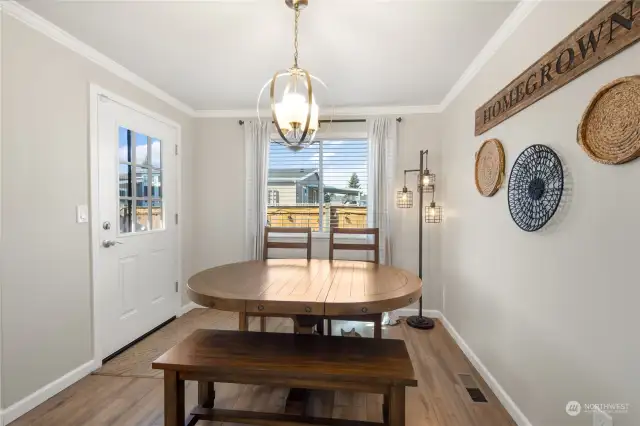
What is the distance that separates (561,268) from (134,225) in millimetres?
3083

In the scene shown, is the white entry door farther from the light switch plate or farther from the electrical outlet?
the electrical outlet

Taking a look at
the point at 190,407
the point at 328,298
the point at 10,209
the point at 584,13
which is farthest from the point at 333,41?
the point at 190,407

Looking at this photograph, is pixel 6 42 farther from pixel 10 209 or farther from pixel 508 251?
pixel 508 251

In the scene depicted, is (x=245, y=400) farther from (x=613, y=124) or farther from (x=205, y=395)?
(x=613, y=124)

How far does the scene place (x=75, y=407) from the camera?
1812 mm

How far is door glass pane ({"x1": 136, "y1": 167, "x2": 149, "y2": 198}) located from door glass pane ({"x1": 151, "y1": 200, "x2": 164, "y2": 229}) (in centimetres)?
14

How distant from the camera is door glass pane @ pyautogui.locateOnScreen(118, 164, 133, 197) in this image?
2.53m

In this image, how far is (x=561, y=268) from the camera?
1.37 metres

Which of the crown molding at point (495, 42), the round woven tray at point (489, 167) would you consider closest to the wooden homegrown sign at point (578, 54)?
the round woven tray at point (489, 167)

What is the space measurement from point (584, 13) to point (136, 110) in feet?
10.1

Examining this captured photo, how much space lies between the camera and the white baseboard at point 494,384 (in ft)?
5.49

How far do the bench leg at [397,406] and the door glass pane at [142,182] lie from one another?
2.62m

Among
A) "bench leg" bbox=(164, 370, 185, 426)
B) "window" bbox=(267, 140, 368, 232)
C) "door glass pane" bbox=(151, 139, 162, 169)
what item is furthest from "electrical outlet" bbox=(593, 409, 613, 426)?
"door glass pane" bbox=(151, 139, 162, 169)

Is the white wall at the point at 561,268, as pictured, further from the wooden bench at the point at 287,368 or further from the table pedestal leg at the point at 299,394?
the table pedestal leg at the point at 299,394
